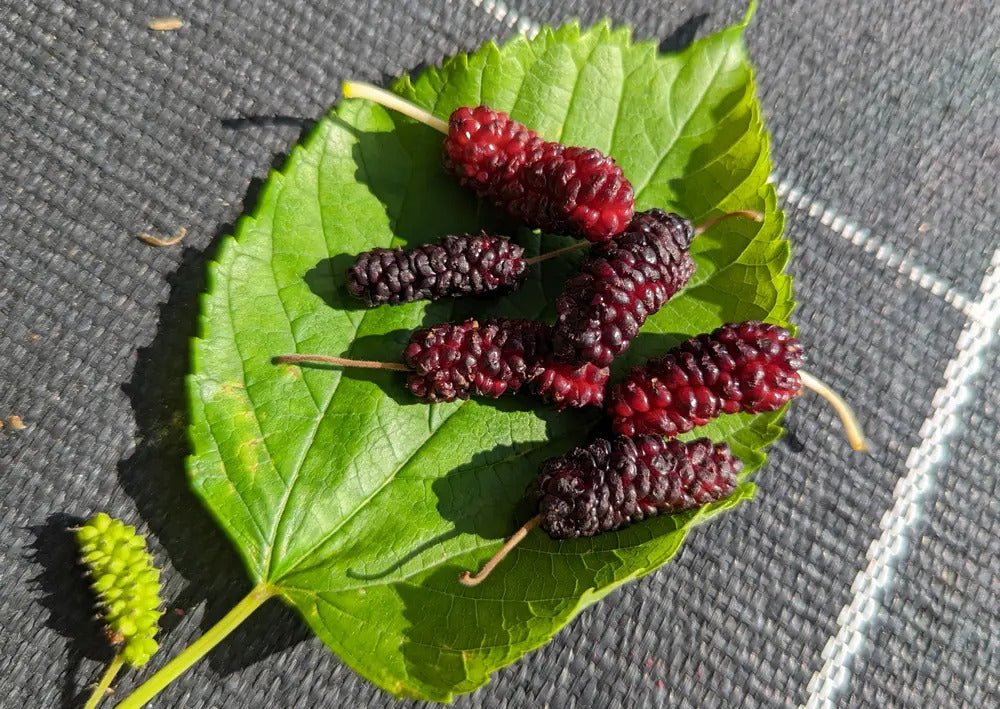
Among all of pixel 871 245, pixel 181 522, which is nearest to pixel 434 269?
pixel 181 522

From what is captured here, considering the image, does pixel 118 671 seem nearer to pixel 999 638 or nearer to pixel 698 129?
pixel 698 129

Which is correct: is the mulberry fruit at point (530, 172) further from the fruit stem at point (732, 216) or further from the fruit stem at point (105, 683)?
the fruit stem at point (105, 683)

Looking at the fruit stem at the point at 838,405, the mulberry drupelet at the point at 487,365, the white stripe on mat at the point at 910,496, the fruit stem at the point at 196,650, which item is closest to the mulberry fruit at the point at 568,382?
the mulberry drupelet at the point at 487,365

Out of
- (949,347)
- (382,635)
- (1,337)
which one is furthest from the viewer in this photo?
(949,347)

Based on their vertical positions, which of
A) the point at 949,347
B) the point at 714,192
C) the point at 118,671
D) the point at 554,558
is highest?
the point at 714,192

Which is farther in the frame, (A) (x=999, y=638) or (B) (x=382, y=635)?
(A) (x=999, y=638)

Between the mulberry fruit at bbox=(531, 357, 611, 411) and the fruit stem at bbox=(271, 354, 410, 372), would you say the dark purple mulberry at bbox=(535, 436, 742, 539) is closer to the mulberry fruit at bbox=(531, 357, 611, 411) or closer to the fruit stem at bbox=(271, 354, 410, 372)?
the mulberry fruit at bbox=(531, 357, 611, 411)

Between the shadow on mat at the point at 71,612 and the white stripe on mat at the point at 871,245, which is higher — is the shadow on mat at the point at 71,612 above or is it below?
below

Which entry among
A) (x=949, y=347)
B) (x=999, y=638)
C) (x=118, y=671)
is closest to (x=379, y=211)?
(x=118, y=671)
